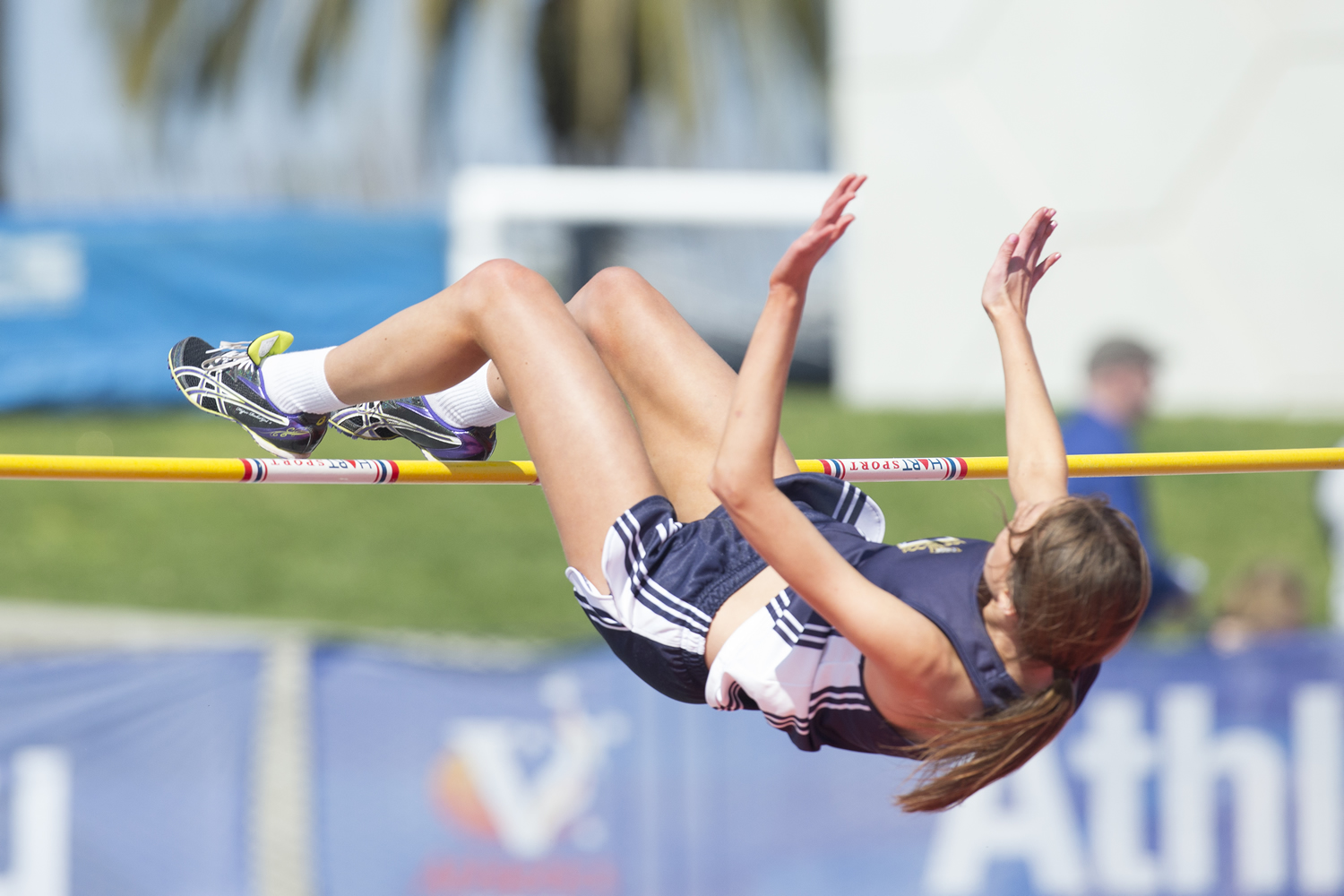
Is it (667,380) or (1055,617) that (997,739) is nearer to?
(1055,617)

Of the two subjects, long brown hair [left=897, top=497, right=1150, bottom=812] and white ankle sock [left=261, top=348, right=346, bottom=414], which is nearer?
long brown hair [left=897, top=497, right=1150, bottom=812]

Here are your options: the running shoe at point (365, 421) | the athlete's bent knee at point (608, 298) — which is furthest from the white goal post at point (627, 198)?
the athlete's bent knee at point (608, 298)

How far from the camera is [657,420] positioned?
2744 millimetres

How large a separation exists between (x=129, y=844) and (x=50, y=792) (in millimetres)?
319

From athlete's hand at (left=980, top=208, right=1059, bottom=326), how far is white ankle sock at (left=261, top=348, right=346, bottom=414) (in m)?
1.28

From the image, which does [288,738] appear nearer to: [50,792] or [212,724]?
[212,724]

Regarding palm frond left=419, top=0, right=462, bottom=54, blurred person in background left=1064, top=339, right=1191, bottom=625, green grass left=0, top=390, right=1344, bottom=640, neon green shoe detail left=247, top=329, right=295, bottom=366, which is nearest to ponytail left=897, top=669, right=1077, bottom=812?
neon green shoe detail left=247, top=329, right=295, bottom=366

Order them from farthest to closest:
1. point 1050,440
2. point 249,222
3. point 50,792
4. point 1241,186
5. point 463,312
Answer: point 1241,186, point 249,222, point 50,792, point 463,312, point 1050,440

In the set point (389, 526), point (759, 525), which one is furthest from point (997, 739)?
point (389, 526)

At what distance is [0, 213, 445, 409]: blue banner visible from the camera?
9445 mm

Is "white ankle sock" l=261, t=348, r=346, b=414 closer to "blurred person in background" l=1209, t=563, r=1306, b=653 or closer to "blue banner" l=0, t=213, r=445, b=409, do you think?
"blurred person in background" l=1209, t=563, r=1306, b=653

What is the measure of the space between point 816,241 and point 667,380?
725 mm

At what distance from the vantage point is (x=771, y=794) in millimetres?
5141

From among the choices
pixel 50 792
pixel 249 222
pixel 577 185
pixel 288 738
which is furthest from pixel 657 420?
pixel 577 185
